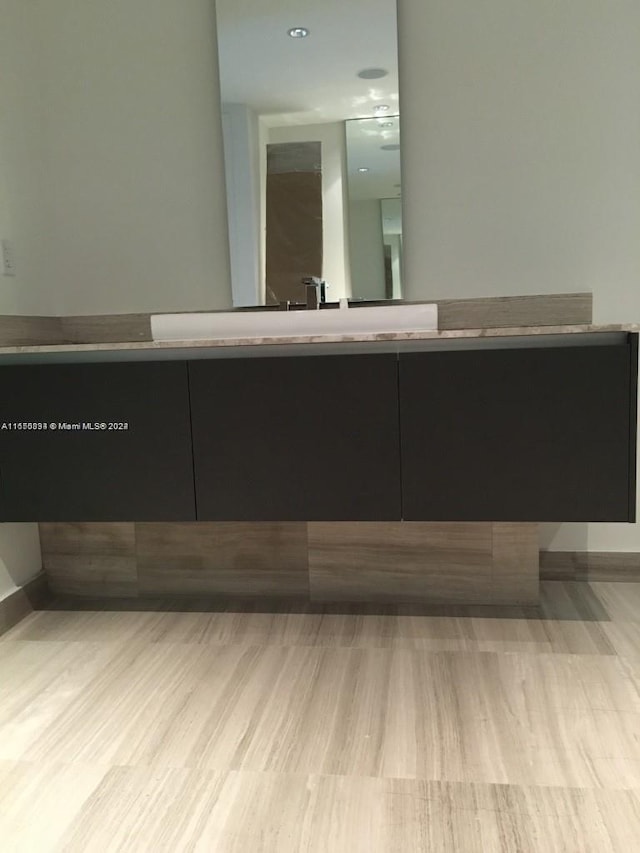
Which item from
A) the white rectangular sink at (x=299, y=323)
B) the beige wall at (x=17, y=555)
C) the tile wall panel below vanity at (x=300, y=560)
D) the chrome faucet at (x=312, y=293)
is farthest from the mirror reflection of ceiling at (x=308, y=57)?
the beige wall at (x=17, y=555)

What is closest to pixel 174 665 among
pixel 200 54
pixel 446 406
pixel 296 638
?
pixel 296 638

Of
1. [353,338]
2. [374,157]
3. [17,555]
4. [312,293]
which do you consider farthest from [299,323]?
[17,555]

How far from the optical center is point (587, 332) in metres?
1.57

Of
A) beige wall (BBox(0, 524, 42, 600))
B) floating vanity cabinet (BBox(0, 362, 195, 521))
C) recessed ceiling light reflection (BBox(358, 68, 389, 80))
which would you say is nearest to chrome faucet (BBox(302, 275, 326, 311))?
floating vanity cabinet (BBox(0, 362, 195, 521))

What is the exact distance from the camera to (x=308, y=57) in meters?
2.12

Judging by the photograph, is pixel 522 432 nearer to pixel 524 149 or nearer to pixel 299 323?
pixel 299 323

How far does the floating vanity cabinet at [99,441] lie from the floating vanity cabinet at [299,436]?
7cm

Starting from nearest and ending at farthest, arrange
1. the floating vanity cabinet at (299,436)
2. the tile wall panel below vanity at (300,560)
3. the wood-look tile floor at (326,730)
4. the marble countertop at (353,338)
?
the wood-look tile floor at (326,730), the marble countertop at (353,338), the floating vanity cabinet at (299,436), the tile wall panel below vanity at (300,560)

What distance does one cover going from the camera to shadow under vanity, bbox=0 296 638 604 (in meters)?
1.61

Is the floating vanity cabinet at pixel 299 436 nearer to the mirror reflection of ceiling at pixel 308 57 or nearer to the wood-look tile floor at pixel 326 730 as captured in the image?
the wood-look tile floor at pixel 326 730

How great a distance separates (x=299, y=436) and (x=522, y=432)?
530 millimetres

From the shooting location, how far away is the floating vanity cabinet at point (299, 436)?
5.49ft

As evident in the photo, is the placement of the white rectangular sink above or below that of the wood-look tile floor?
above

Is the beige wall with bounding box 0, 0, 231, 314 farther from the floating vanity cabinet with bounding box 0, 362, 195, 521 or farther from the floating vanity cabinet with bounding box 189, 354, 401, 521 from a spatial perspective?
the floating vanity cabinet with bounding box 189, 354, 401, 521
